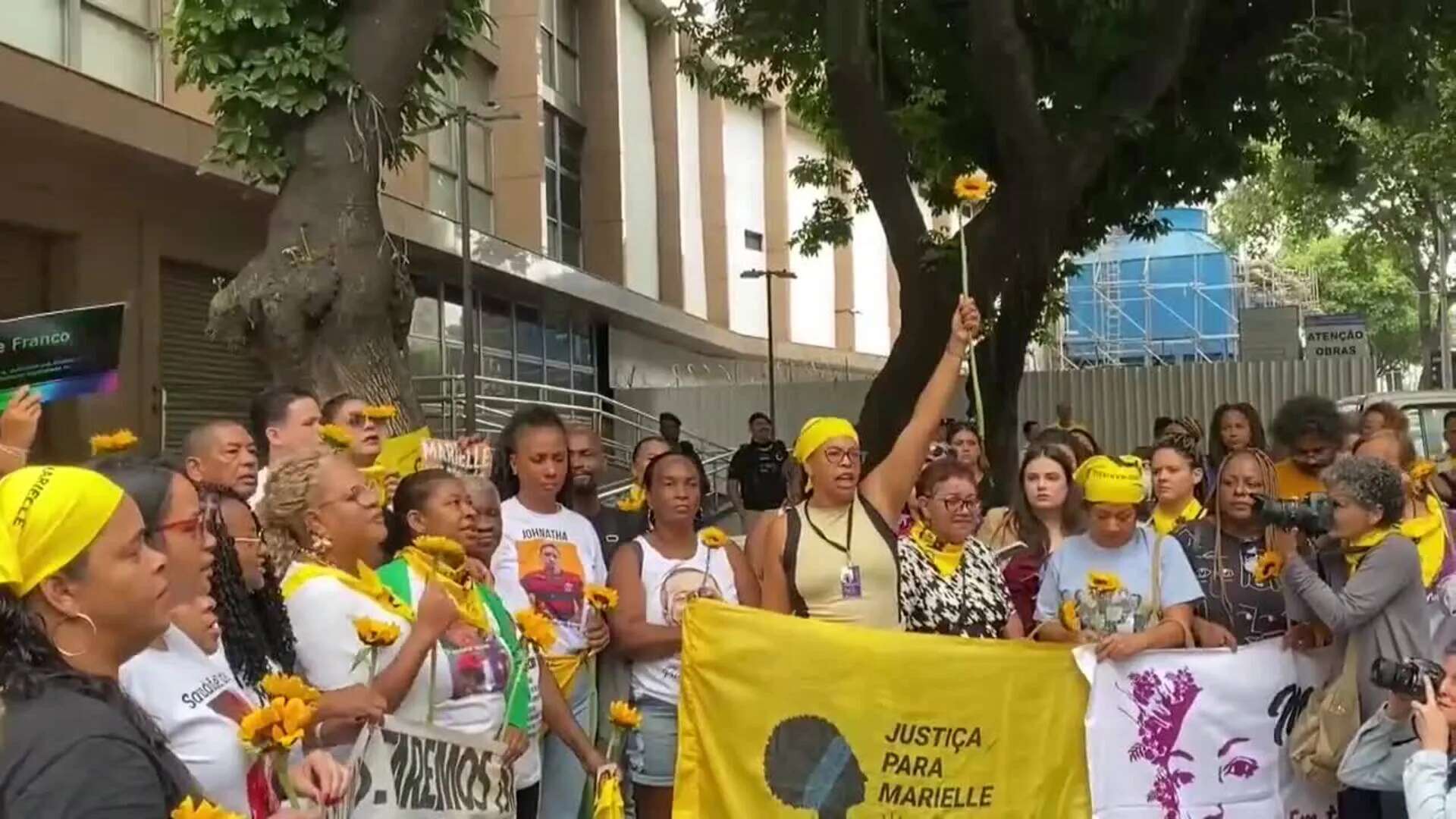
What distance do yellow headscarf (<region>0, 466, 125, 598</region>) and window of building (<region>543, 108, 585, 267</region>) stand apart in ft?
69.3

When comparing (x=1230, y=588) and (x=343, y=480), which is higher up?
(x=343, y=480)

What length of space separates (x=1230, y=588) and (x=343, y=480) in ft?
10.6

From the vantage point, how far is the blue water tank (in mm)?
41656

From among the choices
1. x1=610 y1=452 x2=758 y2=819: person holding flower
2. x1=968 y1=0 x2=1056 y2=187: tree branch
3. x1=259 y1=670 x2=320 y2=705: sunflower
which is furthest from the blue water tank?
x1=259 y1=670 x2=320 y2=705: sunflower

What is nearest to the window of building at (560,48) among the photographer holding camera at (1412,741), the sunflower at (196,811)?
the photographer holding camera at (1412,741)

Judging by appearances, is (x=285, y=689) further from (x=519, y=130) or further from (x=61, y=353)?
(x=519, y=130)

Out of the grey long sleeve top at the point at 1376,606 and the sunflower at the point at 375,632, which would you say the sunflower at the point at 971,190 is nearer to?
the grey long sleeve top at the point at 1376,606

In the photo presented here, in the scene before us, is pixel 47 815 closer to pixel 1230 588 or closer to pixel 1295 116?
pixel 1230 588

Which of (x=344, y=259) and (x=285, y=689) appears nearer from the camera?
(x=285, y=689)

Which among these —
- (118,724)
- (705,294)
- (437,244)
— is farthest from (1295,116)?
(705,294)

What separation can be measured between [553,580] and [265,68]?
3501 millimetres

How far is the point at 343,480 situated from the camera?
152 inches

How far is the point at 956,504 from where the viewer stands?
5520 mm

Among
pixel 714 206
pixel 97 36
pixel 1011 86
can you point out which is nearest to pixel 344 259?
pixel 1011 86
